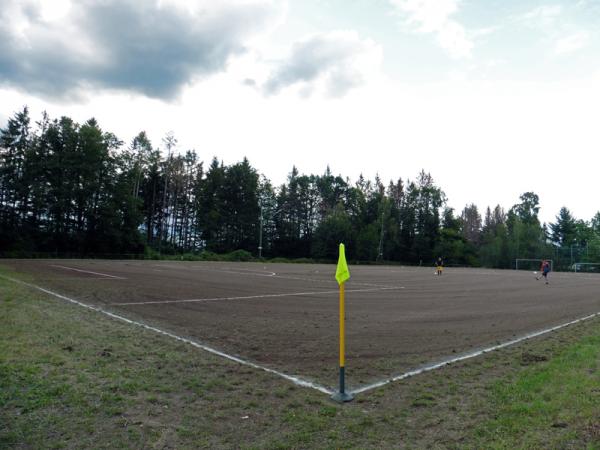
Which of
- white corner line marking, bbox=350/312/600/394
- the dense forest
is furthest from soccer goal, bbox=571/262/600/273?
white corner line marking, bbox=350/312/600/394

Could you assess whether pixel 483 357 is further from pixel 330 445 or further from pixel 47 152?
pixel 47 152

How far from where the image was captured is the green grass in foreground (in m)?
3.72

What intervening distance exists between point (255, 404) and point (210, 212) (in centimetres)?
7935

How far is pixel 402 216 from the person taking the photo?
91.4 m

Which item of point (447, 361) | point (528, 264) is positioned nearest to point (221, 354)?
point (447, 361)

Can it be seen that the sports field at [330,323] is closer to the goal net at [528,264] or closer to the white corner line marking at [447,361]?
the white corner line marking at [447,361]

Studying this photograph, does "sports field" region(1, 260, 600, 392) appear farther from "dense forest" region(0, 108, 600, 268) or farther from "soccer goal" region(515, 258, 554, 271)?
"soccer goal" region(515, 258, 554, 271)

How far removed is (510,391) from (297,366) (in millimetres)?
2793

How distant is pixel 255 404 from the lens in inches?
180

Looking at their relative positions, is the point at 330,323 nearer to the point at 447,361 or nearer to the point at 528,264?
the point at 447,361

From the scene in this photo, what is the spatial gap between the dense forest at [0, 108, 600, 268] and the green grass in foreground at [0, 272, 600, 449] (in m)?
50.7

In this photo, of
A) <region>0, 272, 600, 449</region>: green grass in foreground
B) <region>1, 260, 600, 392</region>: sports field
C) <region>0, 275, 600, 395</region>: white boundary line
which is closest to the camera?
<region>0, 272, 600, 449</region>: green grass in foreground

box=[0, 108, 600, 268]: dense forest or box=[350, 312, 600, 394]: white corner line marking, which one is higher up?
box=[0, 108, 600, 268]: dense forest

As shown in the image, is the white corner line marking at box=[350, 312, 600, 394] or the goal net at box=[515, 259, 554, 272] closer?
the white corner line marking at box=[350, 312, 600, 394]
